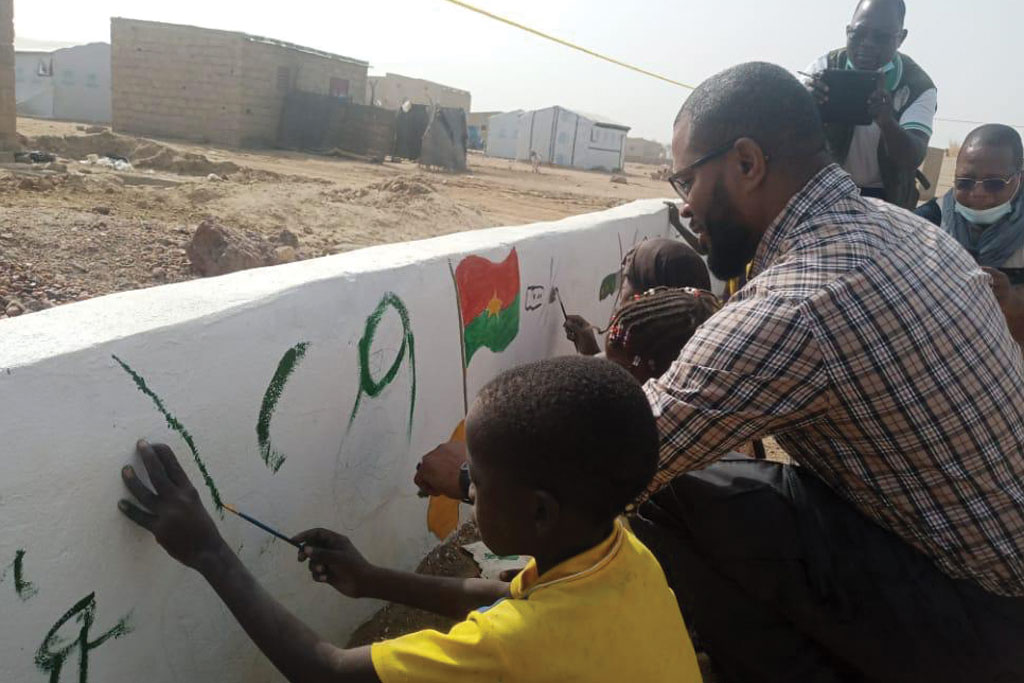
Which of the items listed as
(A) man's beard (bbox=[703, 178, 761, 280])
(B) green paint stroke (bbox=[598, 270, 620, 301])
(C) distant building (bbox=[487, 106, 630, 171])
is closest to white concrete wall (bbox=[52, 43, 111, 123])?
(C) distant building (bbox=[487, 106, 630, 171])

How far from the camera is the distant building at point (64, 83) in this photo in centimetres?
2795

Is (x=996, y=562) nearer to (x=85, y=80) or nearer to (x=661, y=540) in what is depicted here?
(x=661, y=540)

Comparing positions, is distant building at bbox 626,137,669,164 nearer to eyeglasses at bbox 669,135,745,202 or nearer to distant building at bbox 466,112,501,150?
distant building at bbox 466,112,501,150

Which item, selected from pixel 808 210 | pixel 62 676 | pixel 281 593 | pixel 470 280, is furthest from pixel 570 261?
pixel 62 676

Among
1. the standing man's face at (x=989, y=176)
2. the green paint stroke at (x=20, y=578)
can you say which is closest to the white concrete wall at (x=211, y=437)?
the green paint stroke at (x=20, y=578)

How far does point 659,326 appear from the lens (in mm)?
2543

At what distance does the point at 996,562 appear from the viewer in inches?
68.6

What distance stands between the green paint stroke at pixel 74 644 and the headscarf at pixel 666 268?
2.19 m

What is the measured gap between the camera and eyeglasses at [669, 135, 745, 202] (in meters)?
1.91

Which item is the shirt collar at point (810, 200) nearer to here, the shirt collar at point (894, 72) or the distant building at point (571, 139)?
the shirt collar at point (894, 72)

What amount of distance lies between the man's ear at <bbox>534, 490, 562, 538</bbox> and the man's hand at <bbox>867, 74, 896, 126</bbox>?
2.87 meters

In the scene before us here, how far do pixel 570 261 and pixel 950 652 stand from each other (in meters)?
2.31

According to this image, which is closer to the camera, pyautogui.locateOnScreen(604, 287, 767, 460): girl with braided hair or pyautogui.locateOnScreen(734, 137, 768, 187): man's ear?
pyautogui.locateOnScreen(734, 137, 768, 187): man's ear

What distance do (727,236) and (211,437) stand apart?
123 centimetres
